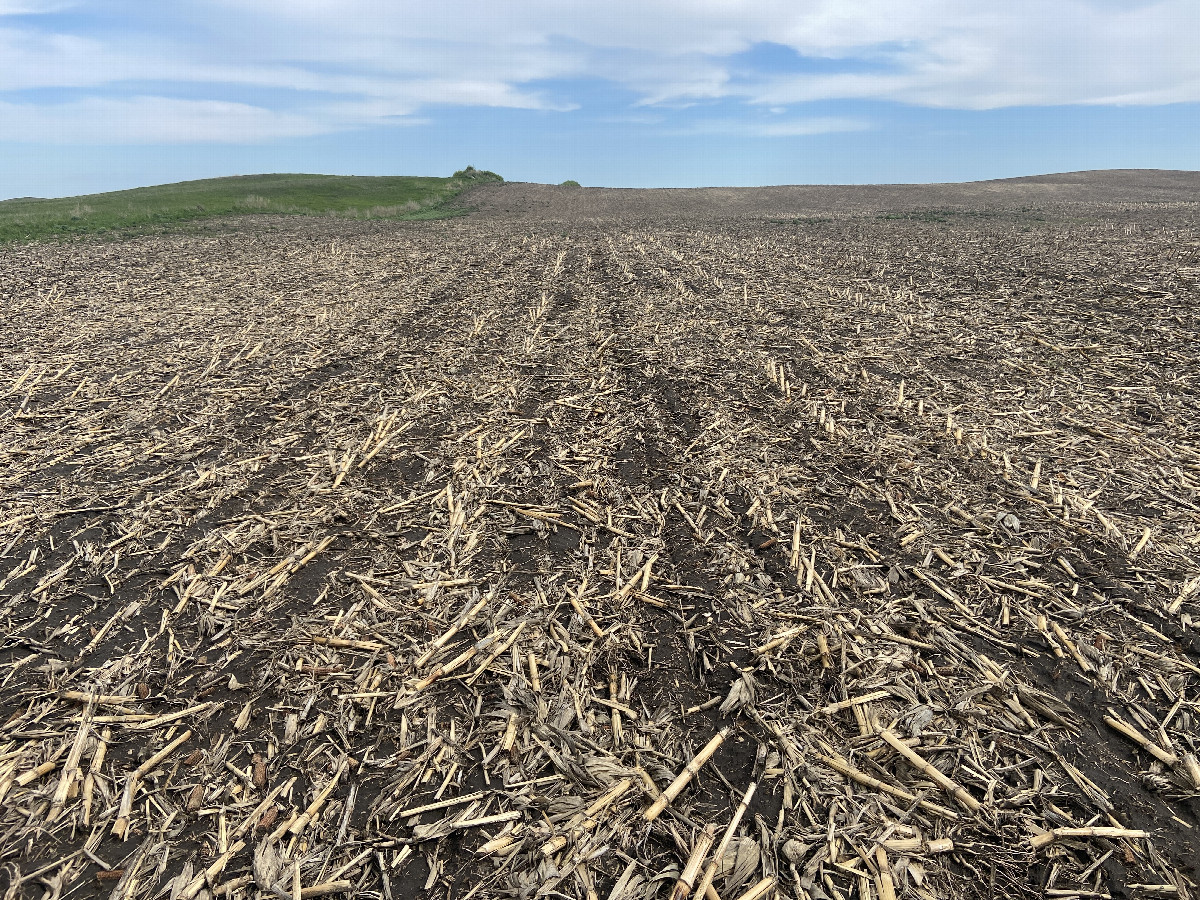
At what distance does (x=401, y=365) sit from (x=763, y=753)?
28.7ft

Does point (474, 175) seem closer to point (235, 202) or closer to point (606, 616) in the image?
point (235, 202)

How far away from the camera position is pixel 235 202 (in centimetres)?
3772

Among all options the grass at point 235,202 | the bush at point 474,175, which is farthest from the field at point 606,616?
the bush at point 474,175

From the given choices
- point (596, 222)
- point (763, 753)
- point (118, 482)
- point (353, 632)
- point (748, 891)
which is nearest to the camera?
point (748, 891)

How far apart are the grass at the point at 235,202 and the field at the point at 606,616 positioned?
22330mm

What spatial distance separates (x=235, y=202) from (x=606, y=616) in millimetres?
44005

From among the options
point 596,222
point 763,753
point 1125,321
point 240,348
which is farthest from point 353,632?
point 596,222

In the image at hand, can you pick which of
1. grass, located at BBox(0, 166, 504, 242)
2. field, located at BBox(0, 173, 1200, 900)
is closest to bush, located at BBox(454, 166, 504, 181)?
grass, located at BBox(0, 166, 504, 242)

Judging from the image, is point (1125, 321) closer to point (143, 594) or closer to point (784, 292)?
point (784, 292)

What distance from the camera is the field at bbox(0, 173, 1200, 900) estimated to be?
3322 mm

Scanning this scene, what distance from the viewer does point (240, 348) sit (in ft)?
36.8

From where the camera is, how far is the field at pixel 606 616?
3.32 metres

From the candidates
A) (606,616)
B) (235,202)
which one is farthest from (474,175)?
(606,616)

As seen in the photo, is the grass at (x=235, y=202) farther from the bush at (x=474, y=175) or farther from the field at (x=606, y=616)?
the field at (x=606, y=616)
